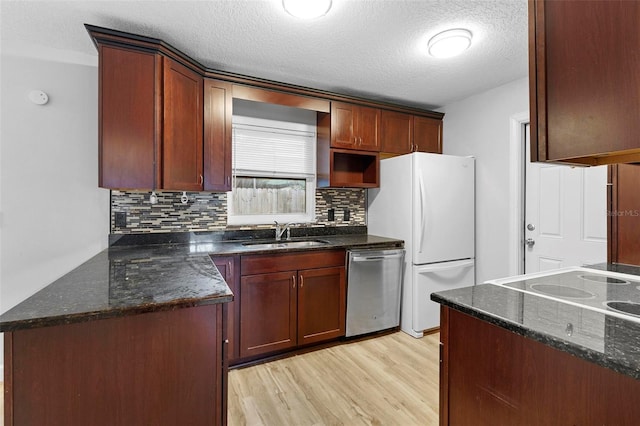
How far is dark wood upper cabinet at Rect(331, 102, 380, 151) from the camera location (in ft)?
9.91

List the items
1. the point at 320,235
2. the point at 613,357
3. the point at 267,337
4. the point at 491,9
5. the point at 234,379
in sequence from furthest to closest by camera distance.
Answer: the point at 320,235 < the point at 267,337 < the point at 234,379 < the point at 491,9 < the point at 613,357

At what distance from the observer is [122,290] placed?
121 cm

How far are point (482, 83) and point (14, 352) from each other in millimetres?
3524

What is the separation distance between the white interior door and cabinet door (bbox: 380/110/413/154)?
1109 mm

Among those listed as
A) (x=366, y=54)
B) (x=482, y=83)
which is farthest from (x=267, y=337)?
(x=482, y=83)

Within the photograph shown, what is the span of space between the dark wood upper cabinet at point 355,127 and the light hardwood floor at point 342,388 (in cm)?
192

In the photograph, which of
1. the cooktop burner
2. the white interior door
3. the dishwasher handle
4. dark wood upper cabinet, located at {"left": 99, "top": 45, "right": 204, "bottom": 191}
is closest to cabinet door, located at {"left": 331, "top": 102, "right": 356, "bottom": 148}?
the dishwasher handle

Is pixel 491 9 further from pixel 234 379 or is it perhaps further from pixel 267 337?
pixel 234 379

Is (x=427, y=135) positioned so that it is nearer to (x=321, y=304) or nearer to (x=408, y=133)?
(x=408, y=133)

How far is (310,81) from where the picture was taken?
9.28ft

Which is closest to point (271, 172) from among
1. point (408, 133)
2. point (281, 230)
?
point (281, 230)

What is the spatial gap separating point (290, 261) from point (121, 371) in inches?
59.6

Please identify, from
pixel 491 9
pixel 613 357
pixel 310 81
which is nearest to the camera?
pixel 613 357

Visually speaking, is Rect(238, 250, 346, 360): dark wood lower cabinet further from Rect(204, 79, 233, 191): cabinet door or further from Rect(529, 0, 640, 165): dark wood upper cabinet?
Rect(529, 0, 640, 165): dark wood upper cabinet
